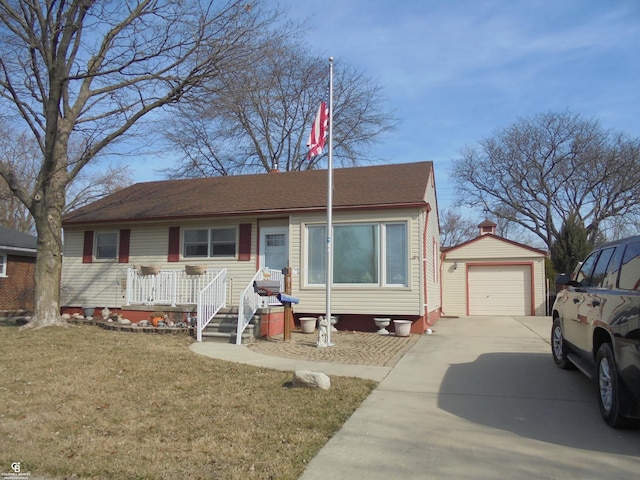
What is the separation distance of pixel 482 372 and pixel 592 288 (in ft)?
7.45

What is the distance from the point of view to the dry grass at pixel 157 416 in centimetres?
414

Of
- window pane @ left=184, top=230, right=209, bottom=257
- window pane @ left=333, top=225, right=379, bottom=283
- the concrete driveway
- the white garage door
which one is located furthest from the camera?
the white garage door

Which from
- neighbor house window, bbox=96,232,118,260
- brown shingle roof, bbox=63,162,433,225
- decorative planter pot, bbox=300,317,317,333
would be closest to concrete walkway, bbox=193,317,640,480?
decorative planter pot, bbox=300,317,317,333

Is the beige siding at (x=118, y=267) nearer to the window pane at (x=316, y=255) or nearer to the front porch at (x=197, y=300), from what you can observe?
the front porch at (x=197, y=300)

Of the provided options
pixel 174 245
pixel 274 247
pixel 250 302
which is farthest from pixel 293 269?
pixel 174 245

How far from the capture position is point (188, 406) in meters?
5.76

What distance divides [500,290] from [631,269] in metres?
15.0

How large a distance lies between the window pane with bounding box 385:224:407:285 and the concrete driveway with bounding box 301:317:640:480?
4584 mm

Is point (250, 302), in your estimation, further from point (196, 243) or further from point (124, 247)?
point (124, 247)

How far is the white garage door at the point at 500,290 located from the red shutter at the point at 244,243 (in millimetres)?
9526

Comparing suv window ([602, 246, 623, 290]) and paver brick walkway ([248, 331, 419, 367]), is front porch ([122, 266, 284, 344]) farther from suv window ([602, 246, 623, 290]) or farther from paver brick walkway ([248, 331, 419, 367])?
suv window ([602, 246, 623, 290])

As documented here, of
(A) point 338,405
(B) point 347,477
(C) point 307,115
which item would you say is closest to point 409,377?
(A) point 338,405

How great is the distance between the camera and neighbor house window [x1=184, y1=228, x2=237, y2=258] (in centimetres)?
1477

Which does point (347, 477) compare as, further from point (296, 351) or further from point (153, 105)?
point (153, 105)
